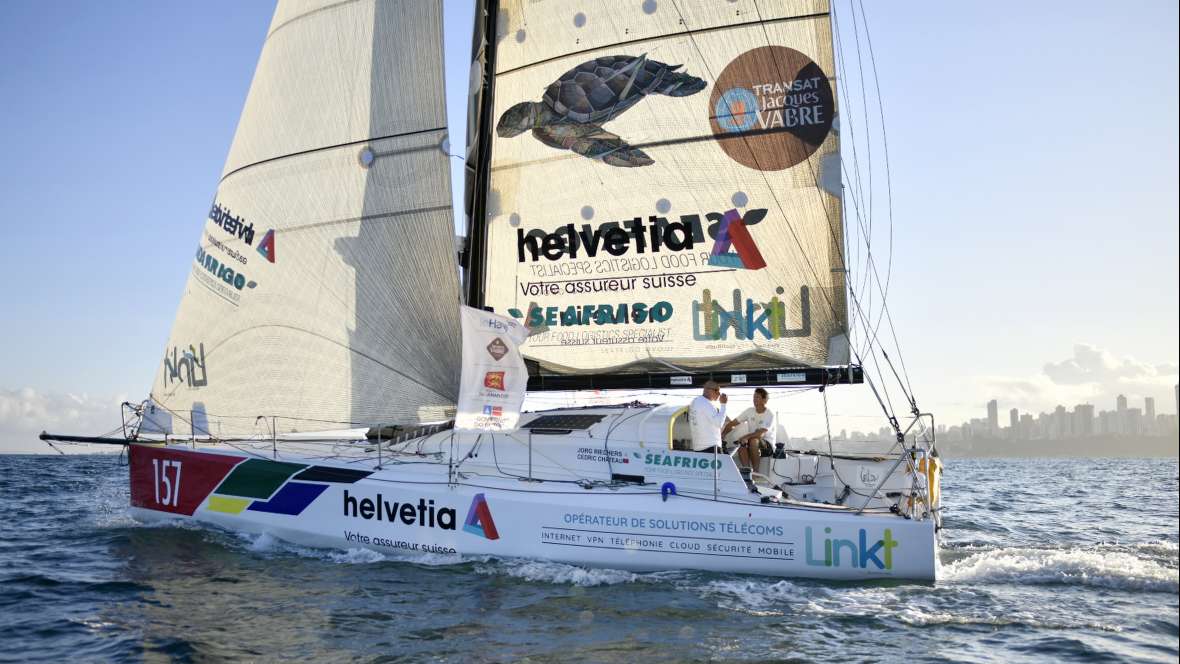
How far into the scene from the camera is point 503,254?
1101cm

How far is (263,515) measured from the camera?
9.73 metres

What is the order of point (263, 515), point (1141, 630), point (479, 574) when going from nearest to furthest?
point (1141, 630)
point (479, 574)
point (263, 515)

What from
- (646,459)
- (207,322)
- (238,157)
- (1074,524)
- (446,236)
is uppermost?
(238,157)

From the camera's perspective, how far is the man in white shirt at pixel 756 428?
962cm

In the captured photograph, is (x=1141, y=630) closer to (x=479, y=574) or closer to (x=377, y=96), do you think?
(x=479, y=574)

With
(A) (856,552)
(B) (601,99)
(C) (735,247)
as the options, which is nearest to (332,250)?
(B) (601,99)

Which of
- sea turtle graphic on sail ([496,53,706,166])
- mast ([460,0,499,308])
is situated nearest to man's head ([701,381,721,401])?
→ sea turtle graphic on sail ([496,53,706,166])

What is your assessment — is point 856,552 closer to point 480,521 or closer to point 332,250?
point 480,521

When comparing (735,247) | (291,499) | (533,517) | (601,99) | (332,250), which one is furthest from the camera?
(601,99)

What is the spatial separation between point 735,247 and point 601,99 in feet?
8.06

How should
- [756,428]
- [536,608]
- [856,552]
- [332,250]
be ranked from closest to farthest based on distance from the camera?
[536,608], [856,552], [756,428], [332,250]

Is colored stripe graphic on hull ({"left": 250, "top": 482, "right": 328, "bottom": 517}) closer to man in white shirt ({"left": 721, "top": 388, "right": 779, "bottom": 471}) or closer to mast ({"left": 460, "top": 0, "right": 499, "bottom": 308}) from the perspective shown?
mast ({"left": 460, "top": 0, "right": 499, "bottom": 308})

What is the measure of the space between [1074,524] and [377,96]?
12.4 metres

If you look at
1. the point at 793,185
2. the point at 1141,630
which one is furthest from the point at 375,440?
the point at 1141,630
